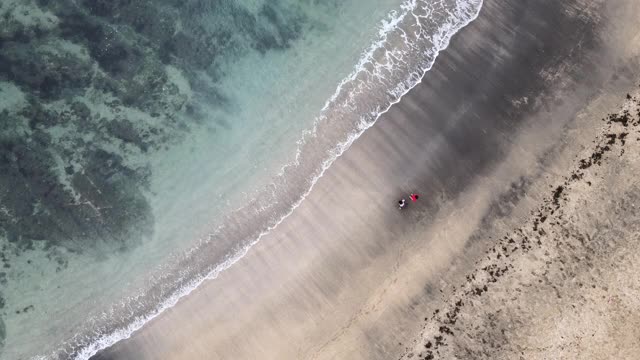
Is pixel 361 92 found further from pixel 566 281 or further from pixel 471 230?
A: pixel 566 281

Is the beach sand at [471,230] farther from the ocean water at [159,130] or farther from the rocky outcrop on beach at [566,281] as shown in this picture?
the ocean water at [159,130]

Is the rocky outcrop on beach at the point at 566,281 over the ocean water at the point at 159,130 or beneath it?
over

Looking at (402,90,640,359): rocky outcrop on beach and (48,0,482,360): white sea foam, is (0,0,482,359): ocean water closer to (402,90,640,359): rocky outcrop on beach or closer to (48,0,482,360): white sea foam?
(48,0,482,360): white sea foam

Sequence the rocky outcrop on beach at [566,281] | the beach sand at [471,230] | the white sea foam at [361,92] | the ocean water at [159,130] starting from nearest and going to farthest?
the rocky outcrop on beach at [566,281] → the beach sand at [471,230] → the white sea foam at [361,92] → the ocean water at [159,130]

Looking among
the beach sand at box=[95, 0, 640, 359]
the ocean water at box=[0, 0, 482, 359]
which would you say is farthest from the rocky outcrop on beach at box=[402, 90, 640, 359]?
the ocean water at box=[0, 0, 482, 359]

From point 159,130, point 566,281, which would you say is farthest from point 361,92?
point 566,281

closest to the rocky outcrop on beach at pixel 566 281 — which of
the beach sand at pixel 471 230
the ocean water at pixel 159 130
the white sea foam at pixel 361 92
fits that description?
the beach sand at pixel 471 230

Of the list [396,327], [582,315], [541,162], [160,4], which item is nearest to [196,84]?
[160,4]
